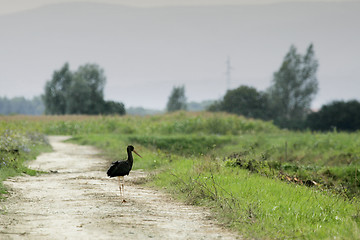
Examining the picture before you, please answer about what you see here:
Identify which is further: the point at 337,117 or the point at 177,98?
the point at 177,98

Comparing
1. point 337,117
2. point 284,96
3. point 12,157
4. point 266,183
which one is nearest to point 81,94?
point 284,96

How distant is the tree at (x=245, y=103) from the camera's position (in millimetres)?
68000

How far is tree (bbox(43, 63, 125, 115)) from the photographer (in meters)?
57.5

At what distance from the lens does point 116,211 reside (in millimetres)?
8422

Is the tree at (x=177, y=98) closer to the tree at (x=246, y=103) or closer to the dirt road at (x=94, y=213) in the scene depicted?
the tree at (x=246, y=103)

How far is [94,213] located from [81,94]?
186ft

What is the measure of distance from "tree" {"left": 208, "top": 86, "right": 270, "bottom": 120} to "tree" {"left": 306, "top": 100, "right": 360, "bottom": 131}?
10.8 m

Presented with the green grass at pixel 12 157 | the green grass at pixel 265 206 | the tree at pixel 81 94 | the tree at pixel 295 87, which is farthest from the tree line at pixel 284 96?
the green grass at pixel 265 206

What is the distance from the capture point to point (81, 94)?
63.0 metres

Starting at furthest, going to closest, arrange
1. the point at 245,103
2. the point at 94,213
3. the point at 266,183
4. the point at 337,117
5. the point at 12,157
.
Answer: the point at 245,103 → the point at 337,117 → the point at 12,157 → the point at 266,183 → the point at 94,213

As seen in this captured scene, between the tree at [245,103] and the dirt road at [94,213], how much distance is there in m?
56.1

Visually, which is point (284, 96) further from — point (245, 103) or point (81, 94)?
point (81, 94)

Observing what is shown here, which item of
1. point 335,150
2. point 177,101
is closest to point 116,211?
point 335,150

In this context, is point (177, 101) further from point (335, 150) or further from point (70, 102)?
Result: point (335, 150)
